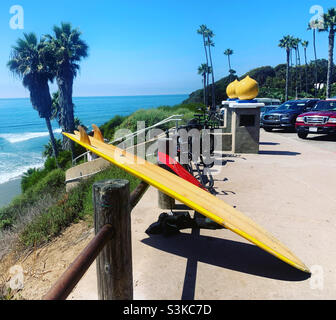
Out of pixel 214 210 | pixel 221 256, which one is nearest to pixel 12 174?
pixel 221 256

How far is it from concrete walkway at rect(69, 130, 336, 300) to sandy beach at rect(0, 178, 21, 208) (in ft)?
84.2

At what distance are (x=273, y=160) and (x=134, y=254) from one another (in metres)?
6.52

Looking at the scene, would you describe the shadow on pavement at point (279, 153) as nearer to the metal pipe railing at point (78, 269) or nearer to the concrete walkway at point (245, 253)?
the concrete walkway at point (245, 253)

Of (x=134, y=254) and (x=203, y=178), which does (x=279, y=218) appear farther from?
(x=134, y=254)

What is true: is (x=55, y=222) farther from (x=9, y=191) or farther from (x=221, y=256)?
(x=9, y=191)

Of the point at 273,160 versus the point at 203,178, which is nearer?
the point at 203,178

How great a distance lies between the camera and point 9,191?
30.5 meters

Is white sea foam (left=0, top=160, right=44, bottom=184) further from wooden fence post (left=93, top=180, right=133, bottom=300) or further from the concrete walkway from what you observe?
wooden fence post (left=93, top=180, right=133, bottom=300)

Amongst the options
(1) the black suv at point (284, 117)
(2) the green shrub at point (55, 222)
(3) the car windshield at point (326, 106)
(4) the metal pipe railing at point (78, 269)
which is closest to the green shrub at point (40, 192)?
(2) the green shrub at point (55, 222)

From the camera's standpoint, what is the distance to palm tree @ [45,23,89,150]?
101ft

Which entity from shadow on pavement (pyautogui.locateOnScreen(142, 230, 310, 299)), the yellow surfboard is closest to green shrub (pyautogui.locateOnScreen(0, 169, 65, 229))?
shadow on pavement (pyautogui.locateOnScreen(142, 230, 310, 299))

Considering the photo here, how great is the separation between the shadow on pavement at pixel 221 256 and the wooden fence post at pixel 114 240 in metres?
0.81
